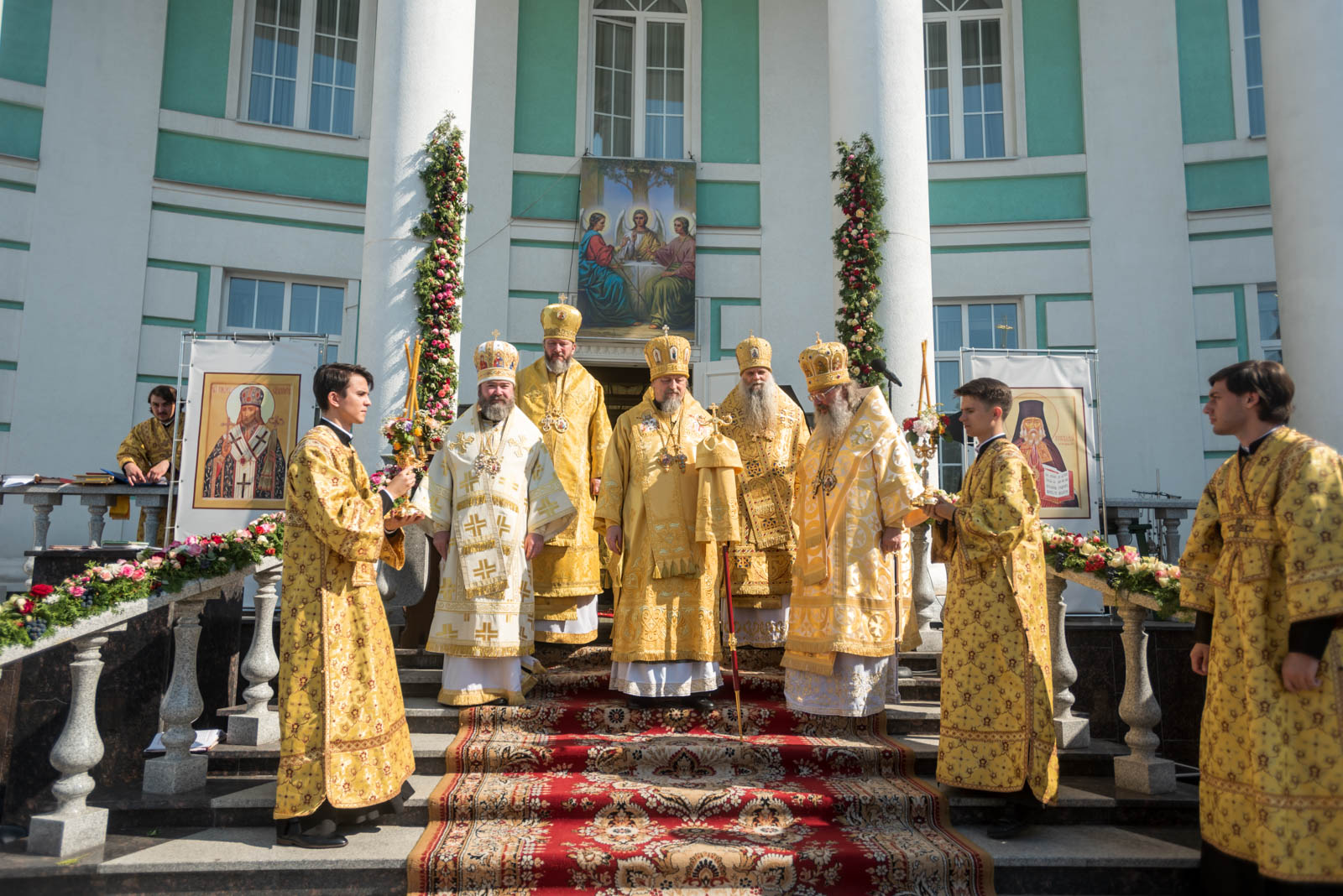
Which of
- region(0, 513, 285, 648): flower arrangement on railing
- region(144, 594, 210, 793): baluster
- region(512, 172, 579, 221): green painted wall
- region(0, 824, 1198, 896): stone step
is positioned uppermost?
region(512, 172, 579, 221): green painted wall

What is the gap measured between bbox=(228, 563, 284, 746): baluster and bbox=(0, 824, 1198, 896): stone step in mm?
791

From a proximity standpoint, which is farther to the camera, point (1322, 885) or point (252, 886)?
point (252, 886)

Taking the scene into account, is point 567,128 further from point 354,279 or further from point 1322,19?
point 1322,19

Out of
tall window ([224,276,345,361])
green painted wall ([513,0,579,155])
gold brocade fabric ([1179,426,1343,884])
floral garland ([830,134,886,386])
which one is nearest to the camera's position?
gold brocade fabric ([1179,426,1343,884])

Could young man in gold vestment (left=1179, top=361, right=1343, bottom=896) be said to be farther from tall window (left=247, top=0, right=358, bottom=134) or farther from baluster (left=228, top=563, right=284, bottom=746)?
tall window (left=247, top=0, right=358, bottom=134)

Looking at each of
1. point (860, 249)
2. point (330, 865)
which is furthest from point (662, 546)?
point (860, 249)

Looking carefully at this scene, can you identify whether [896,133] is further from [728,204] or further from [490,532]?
[490,532]

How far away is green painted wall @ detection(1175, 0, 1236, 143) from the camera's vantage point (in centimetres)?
1188

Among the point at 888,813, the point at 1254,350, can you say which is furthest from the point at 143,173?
the point at 1254,350

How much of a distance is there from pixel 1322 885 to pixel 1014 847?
4.31 ft

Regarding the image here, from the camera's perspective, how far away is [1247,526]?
13.2 feet

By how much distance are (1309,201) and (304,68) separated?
39.4 ft

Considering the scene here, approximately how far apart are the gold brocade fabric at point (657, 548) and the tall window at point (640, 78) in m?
7.38

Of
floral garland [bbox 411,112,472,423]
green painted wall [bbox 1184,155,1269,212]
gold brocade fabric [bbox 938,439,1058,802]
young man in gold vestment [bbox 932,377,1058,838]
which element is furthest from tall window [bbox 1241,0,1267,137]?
floral garland [bbox 411,112,472,423]
